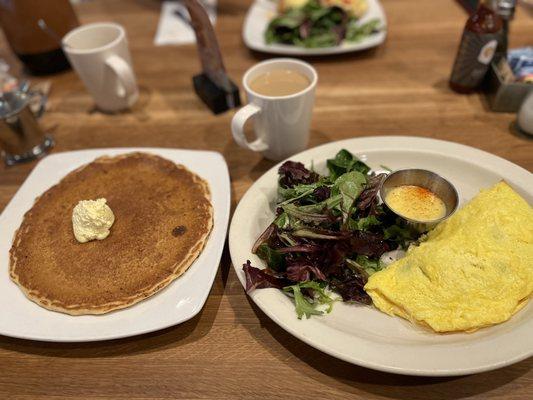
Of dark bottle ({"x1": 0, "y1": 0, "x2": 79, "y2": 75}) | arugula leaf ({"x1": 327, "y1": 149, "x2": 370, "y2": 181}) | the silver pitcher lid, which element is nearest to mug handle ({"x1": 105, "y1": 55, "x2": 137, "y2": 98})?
the silver pitcher lid

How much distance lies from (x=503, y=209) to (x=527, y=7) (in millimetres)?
2023

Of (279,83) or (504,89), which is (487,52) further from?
(279,83)

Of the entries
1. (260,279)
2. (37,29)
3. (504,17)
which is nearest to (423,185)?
(260,279)

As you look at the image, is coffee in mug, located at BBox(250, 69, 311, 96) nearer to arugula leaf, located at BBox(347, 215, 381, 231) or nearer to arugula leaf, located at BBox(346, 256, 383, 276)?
arugula leaf, located at BBox(347, 215, 381, 231)

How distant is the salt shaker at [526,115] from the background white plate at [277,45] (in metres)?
0.91

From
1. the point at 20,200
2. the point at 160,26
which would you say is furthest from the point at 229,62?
the point at 20,200

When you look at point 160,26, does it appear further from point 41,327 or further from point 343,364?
point 343,364

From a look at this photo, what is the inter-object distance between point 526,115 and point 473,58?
38 cm

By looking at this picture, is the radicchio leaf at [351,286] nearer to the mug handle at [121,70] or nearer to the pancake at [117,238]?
the pancake at [117,238]

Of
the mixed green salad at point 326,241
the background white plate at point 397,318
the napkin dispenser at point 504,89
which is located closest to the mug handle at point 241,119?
the background white plate at point 397,318

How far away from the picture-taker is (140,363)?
128 cm

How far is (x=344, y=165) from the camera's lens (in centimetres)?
159

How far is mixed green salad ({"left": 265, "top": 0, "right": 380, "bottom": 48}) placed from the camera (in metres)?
2.45

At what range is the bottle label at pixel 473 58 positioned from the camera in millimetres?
1882
